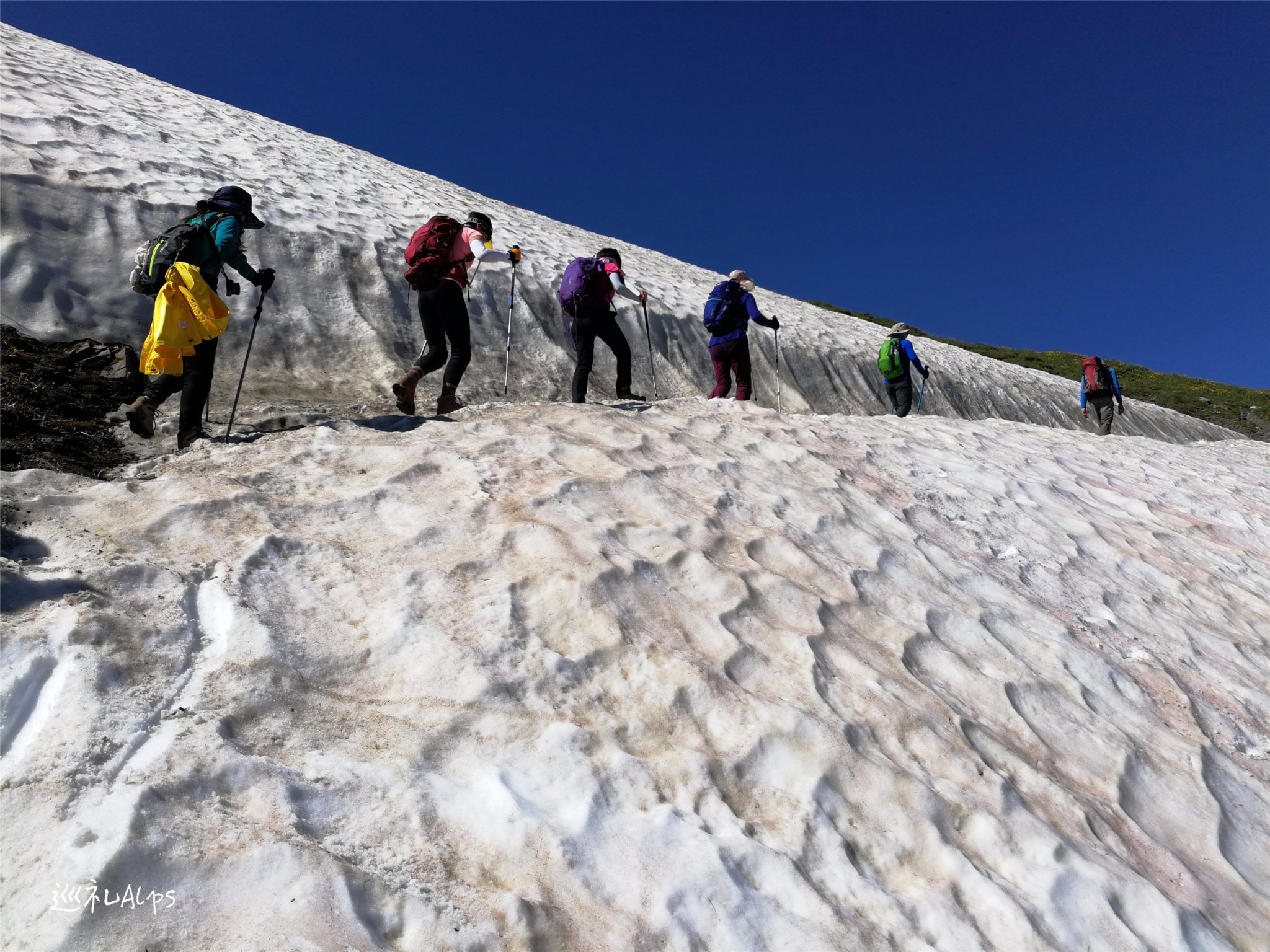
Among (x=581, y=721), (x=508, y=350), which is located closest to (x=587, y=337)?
(x=508, y=350)

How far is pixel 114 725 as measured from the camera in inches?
104

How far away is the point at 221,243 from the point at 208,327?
0.80 m

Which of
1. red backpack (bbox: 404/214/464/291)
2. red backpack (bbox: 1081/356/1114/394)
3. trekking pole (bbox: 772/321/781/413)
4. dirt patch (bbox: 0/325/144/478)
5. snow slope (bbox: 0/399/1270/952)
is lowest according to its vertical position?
dirt patch (bbox: 0/325/144/478)

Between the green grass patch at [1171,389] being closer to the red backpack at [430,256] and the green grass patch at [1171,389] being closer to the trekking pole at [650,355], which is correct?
the trekking pole at [650,355]

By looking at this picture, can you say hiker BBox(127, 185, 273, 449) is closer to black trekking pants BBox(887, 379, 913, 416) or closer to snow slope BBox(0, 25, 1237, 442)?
snow slope BBox(0, 25, 1237, 442)

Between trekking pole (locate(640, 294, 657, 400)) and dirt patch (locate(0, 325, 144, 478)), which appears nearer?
dirt patch (locate(0, 325, 144, 478))

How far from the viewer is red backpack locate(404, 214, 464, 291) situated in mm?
6898

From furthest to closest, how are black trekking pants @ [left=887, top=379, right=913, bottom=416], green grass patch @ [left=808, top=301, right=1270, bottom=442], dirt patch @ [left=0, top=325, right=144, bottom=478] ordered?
1. green grass patch @ [left=808, top=301, right=1270, bottom=442]
2. black trekking pants @ [left=887, top=379, right=913, bottom=416]
3. dirt patch @ [left=0, top=325, right=144, bottom=478]

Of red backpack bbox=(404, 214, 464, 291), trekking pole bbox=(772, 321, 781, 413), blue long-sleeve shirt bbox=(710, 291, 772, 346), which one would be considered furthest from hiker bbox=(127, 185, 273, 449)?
trekking pole bbox=(772, 321, 781, 413)

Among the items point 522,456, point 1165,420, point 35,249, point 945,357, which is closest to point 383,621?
point 522,456

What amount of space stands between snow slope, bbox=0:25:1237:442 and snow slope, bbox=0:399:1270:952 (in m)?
3.02

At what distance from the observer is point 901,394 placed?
12.5m

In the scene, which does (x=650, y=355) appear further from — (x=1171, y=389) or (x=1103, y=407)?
(x=1171, y=389)

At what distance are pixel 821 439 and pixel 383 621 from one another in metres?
5.55
